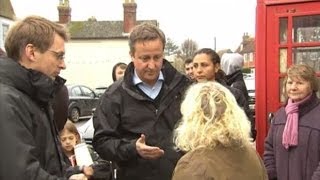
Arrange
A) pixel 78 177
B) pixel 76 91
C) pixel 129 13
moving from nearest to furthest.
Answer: pixel 78 177
pixel 76 91
pixel 129 13

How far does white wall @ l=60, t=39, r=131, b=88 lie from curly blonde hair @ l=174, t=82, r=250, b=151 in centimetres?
3958

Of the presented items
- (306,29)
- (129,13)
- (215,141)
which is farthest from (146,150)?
(129,13)

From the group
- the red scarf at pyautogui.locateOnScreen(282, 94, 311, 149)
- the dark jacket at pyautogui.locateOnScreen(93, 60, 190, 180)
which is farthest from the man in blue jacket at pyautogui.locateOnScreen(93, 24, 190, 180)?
the red scarf at pyautogui.locateOnScreen(282, 94, 311, 149)

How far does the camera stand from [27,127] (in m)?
2.45

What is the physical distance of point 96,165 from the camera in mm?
3117

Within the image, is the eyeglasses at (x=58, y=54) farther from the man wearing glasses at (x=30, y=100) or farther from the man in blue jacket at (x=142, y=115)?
the man in blue jacket at (x=142, y=115)

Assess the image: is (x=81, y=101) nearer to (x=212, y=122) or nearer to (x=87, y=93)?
(x=87, y=93)

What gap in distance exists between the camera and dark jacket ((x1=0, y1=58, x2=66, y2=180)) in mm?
2342

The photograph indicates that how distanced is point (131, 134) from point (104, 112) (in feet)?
0.76

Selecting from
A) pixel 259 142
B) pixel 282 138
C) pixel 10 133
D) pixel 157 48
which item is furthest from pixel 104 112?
pixel 259 142

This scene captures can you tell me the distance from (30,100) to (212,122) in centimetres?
89

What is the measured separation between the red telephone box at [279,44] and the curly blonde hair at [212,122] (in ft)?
8.76

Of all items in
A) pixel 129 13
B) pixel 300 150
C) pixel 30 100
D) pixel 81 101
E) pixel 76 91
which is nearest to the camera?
pixel 30 100

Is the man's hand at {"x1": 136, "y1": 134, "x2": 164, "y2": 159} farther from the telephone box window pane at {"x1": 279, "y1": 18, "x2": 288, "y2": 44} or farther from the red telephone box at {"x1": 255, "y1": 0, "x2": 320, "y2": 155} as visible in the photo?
the telephone box window pane at {"x1": 279, "y1": 18, "x2": 288, "y2": 44}
